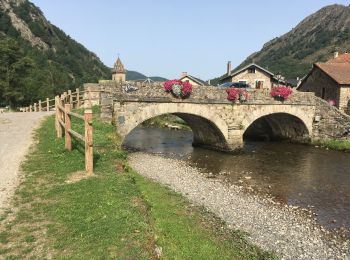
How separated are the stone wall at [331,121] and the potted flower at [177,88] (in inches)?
548

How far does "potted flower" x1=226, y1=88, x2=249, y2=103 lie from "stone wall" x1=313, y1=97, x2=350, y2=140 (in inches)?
339

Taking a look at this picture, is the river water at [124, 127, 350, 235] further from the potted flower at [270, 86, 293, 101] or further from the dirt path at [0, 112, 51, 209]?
the dirt path at [0, 112, 51, 209]

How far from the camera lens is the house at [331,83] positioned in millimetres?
34438

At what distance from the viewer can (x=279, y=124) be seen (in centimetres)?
3309

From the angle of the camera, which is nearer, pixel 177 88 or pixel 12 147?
pixel 12 147

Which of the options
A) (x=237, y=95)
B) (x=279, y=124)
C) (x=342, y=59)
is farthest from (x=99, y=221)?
(x=342, y=59)

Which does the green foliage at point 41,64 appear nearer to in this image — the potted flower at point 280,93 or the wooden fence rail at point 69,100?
the wooden fence rail at point 69,100

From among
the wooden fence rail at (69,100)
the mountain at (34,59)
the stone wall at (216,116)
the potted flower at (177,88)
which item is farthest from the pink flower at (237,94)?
the mountain at (34,59)

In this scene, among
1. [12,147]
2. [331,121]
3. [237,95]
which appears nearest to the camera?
[12,147]

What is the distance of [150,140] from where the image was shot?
3212 cm

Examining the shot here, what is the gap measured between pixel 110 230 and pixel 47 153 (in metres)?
7.19

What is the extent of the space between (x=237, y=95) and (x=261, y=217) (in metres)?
13.8

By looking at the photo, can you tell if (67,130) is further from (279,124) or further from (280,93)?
(279,124)

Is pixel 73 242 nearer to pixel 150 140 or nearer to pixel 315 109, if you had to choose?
pixel 150 140
